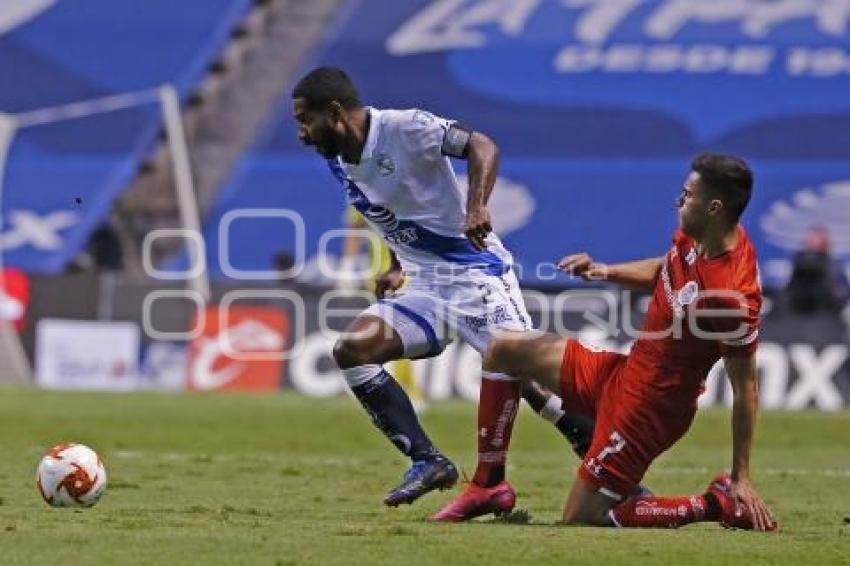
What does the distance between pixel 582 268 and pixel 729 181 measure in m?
0.88

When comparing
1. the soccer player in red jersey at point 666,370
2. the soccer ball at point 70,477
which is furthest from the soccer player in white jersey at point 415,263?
the soccer ball at point 70,477

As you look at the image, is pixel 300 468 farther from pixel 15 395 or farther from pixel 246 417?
pixel 15 395

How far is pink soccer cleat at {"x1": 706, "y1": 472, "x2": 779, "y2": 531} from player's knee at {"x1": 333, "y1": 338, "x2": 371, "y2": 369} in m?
1.93

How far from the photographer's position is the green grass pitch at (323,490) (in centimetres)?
726

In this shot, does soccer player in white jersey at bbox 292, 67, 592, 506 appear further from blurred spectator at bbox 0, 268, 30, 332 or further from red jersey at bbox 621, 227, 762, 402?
blurred spectator at bbox 0, 268, 30, 332

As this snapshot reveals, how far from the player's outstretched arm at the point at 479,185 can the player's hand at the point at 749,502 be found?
1.65 m

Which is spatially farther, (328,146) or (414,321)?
(414,321)

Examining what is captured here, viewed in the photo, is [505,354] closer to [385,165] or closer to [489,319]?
[489,319]

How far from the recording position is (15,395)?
21.2 metres

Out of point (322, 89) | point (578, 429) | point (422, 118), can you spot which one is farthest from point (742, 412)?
point (322, 89)

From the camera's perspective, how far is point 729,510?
841 cm

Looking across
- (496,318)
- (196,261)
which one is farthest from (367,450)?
(196,261)

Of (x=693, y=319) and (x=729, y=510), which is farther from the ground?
(x=693, y=319)

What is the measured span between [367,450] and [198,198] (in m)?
15.0
